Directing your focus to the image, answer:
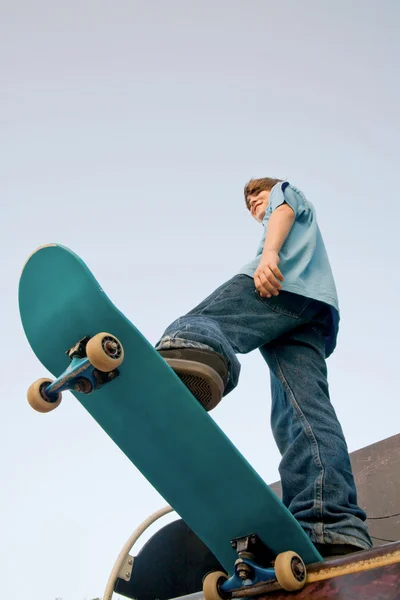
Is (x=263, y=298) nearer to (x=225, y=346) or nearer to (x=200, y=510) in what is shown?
(x=225, y=346)

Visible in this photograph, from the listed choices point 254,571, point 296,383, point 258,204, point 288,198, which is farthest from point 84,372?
point 258,204

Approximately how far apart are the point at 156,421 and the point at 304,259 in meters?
0.86

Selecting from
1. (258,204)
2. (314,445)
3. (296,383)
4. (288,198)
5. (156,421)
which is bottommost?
(314,445)

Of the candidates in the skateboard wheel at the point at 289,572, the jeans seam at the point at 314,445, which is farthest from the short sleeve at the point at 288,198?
the skateboard wheel at the point at 289,572

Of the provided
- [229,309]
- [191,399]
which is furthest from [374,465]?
[191,399]

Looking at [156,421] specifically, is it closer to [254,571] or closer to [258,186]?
[254,571]

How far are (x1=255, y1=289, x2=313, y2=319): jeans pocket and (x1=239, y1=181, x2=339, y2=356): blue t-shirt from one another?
0.04 m

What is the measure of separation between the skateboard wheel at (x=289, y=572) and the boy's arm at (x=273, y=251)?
0.81 meters

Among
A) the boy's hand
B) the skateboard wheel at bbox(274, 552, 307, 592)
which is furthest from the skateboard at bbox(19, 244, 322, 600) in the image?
the boy's hand

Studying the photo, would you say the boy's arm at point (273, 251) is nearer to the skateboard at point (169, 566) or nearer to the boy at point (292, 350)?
the boy at point (292, 350)

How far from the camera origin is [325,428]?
1807 millimetres

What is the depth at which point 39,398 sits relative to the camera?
149 centimetres

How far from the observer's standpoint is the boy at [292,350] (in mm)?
1613

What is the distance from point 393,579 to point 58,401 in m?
0.91
